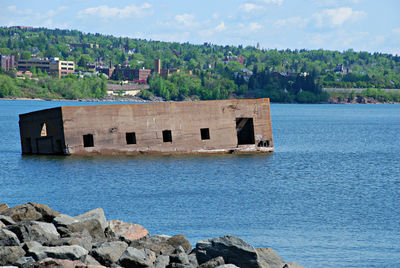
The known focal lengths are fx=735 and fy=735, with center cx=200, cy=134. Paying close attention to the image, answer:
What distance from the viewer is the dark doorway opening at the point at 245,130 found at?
3216 cm

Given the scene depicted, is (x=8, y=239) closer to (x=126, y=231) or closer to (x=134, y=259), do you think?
(x=134, y=259)

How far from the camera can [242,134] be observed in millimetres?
32844

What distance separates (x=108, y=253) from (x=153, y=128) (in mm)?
18215

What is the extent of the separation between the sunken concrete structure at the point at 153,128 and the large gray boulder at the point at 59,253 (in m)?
17.5

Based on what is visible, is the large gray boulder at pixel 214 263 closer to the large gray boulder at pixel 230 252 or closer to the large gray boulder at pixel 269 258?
the large gray boulder at pixel 230 252

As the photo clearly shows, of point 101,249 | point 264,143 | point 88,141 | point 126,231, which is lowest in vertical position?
point 264,143

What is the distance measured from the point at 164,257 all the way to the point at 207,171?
53.3 feet

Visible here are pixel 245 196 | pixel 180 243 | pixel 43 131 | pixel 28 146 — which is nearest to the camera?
pixel 180 243

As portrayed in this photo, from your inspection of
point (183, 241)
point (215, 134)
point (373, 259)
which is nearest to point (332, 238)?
point (373, 259)

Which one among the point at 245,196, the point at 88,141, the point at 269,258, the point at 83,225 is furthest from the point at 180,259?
the point at 88,141

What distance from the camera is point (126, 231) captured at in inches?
607

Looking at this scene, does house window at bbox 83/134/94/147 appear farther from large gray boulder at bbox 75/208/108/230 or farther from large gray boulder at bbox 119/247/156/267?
large gray boulder at bbox 119/247/156/267

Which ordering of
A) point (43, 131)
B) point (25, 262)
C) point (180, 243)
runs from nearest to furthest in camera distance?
point (25, 262)
point (180, 243)
point (43, 131)

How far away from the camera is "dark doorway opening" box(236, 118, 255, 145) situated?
32.2 meters
